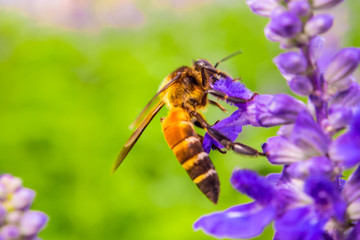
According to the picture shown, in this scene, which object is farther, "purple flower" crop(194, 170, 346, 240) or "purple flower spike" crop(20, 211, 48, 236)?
"purple flower spike" crop(20, 211, 48, 236)

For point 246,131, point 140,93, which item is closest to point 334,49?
point 246,131

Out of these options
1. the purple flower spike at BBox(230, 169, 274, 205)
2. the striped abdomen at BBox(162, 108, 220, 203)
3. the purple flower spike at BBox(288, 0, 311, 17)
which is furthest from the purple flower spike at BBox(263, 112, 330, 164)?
the striped abdomen at BBox(162, 108, 220, 203)

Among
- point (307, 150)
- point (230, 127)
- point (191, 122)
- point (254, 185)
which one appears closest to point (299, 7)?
point (307, 150)

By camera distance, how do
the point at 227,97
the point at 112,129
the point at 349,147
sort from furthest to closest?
the point at 112,129
the point at 227,97
the point at 349,147

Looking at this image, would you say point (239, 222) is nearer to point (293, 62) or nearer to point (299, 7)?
point (293, 62)

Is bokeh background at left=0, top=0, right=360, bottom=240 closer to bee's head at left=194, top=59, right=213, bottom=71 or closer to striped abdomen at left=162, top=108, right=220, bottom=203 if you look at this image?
bee's head at left=194, top=59, right=213, bottom=71
